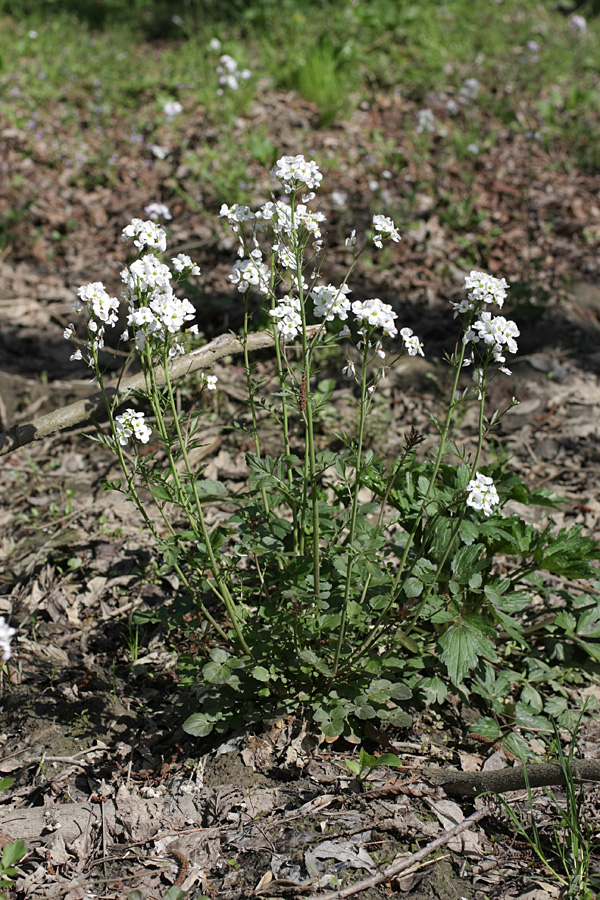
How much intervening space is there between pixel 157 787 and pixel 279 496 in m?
1.07

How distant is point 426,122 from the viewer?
6332 mm

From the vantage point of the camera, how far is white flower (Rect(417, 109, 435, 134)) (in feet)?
20.8

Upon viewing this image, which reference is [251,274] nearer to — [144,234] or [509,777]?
[144,234]

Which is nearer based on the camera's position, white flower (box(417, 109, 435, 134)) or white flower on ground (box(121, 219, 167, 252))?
white flower on ground (box(121, 219, 167, 252))

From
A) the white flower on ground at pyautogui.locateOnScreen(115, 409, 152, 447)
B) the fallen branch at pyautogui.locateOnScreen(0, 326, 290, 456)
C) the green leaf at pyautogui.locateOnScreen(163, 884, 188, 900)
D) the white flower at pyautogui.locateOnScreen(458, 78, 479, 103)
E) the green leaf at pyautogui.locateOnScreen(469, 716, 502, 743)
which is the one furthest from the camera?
the white flower at pyautogui.locateOnScreen(458, 78, 479, 103)

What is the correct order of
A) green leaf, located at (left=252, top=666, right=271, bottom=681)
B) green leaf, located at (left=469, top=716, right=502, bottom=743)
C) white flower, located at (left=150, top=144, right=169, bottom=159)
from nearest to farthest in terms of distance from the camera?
green leaf, located at (left=252, top=666, right=271, bottom=681) → green leaf, located at (left=469, top=716, right=502, bottom=743) → white flower, located at (left=150, top=144, right=169, bottom=159)

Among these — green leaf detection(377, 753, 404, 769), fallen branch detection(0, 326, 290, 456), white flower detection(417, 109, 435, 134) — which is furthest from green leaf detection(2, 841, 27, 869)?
white flower detection(417, 109, 435, 134)

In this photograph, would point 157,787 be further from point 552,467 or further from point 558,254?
point 558,254

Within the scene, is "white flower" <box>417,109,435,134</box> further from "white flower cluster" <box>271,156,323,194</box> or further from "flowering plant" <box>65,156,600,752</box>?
"white flower cluster" <box>271,156,323,194</box>

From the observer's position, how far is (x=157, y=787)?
2.35m

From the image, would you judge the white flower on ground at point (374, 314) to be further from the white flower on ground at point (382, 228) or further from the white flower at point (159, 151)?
the white flower at point (159, 151)

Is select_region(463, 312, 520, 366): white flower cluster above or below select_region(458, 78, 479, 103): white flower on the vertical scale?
above

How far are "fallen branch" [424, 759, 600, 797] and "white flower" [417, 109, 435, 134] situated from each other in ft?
18.8

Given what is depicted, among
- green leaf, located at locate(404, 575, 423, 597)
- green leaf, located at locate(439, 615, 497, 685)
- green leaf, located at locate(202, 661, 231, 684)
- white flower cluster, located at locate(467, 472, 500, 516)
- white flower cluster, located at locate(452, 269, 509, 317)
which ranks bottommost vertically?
green leaf, located at locate(202, 661, 231, 684)
